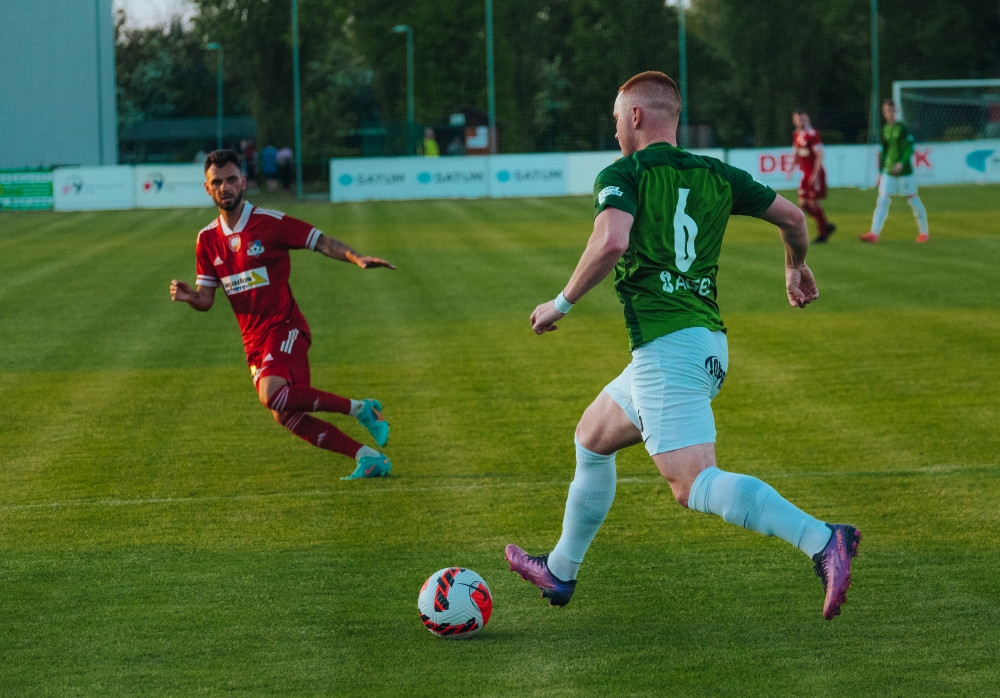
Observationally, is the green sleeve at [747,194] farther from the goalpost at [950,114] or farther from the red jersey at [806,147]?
the goalpost at [950,114]

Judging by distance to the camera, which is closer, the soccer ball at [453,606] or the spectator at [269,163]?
the soccer ball at [453,606]

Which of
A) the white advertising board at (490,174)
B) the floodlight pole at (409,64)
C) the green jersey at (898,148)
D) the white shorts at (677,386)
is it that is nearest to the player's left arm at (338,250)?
the white shorts at (677,386)

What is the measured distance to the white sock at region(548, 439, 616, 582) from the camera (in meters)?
5.24

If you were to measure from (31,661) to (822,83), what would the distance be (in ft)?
196

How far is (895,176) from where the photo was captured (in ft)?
71.6

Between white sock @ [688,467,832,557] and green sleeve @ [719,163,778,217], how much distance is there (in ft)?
3.49

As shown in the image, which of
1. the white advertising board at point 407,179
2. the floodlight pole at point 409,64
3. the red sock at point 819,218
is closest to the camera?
the red sock at point 819,218

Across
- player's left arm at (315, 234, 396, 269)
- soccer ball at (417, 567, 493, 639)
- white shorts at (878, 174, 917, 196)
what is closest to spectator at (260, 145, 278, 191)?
white shorts at (878, 174, 917, 196)

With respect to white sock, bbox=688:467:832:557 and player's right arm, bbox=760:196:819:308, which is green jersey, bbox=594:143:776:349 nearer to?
player's right arm, bbox=760:196:819:308

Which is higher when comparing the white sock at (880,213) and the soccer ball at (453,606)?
the white sock at (880,213)

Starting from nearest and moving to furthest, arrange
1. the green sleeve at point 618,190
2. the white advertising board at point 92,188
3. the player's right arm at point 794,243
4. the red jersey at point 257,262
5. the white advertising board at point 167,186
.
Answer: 1. the green sleeve at point 618,190
2. the player's right arm at point 794,243
3. the red jersey at point 257,262
4. the white advertising board at point 92,188
5. the white advertising board at point 167,186

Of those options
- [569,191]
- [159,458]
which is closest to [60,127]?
[569,191]

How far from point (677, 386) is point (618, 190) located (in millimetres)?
727

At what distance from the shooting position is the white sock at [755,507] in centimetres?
445
